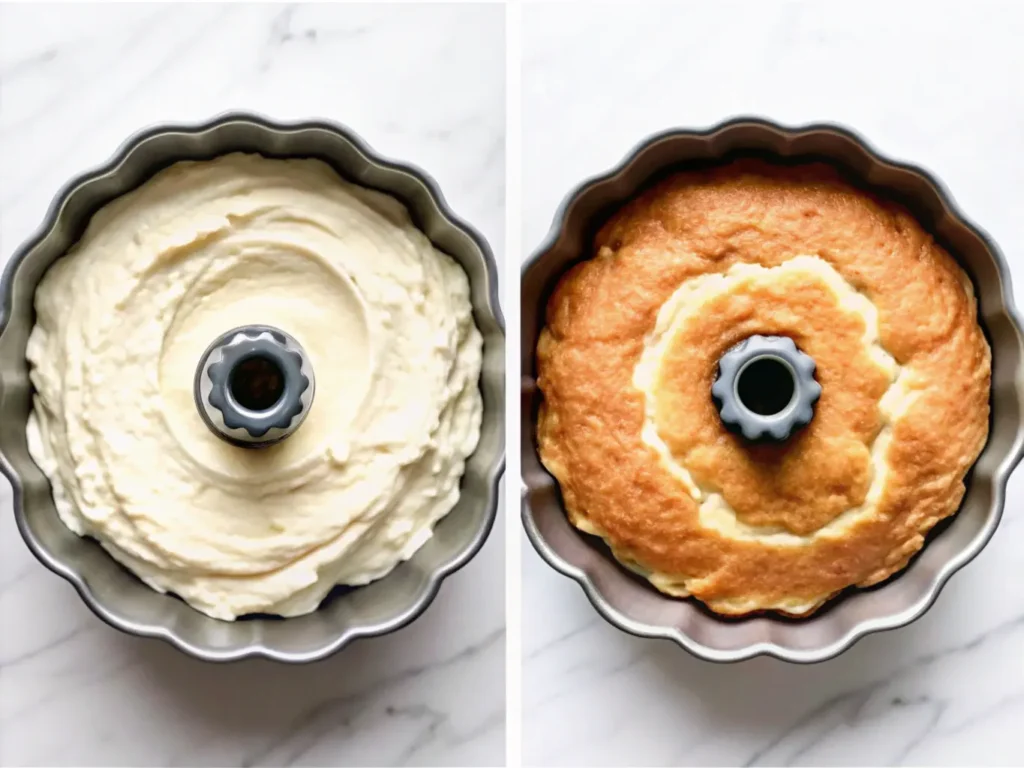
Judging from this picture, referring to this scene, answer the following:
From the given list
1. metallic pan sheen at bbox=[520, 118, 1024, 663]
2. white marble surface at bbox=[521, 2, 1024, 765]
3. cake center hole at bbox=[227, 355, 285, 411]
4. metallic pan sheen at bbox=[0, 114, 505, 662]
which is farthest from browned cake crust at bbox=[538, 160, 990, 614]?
cake center hole at bbox=[227, 355, 285, 411]

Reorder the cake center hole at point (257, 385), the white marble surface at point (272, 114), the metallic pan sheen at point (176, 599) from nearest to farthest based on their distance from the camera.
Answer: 1. the metallic pan sheen at point (176, 599)
2. the cake center hole at point (257, 385)
3. the white marble surface at point (272, 114)

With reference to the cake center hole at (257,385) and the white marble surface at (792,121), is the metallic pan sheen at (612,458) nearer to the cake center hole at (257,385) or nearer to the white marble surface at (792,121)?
the white marble surface at (792,121)

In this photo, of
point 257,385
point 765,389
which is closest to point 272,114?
point 257,385

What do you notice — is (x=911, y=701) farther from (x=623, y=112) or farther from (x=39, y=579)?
(x=39, y=579)

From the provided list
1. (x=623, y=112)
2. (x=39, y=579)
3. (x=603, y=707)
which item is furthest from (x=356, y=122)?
(x=603, y=707)

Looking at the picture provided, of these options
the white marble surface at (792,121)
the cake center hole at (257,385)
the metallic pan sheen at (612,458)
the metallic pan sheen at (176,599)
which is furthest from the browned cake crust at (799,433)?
the cake center hole at (257,385)

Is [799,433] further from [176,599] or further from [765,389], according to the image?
[176,599]
